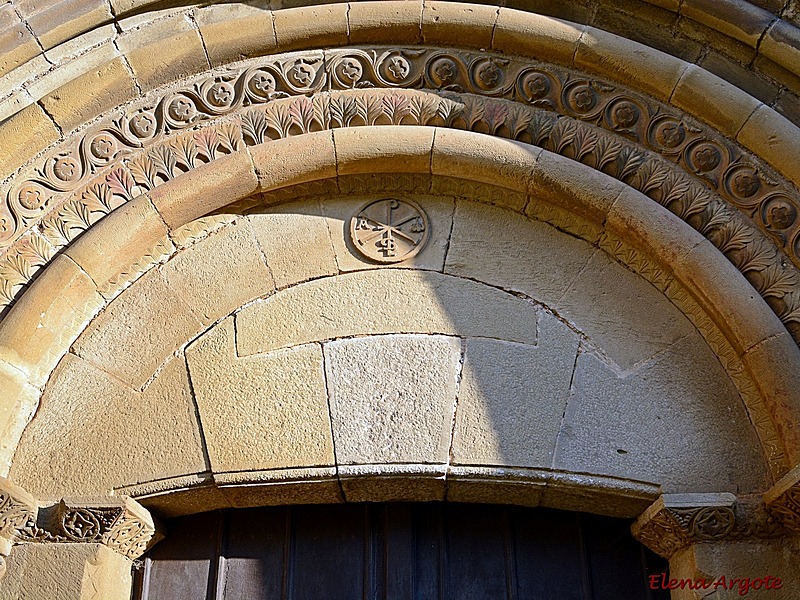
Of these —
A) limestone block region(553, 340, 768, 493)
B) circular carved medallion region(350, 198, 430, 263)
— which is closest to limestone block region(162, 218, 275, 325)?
circular carved medallion region(350, 198, 430, 263)

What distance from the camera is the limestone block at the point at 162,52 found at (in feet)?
9.59

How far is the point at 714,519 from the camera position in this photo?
239cm

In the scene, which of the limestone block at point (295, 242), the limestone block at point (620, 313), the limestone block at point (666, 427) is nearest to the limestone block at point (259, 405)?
the limestone block at point (295, 242)

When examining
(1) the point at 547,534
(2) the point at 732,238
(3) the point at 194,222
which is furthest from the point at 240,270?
(2) the point at 732,238

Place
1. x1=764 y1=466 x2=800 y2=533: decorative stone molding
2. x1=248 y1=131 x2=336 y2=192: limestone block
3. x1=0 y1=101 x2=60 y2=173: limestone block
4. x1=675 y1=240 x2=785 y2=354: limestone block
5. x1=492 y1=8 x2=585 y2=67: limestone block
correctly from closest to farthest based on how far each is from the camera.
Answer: x1=764 y1=466 x2=800 y2=533: decorative stone molding → x1=675 y1=240 x2=785 y2=354: limestone block → x1=0 y1=101 x2=60 y2=173: limestone block → x1=248 y1=131 x2=336 y2=192: limestone block → x1=492 y1=8 x2=585 y2=67: limestone block

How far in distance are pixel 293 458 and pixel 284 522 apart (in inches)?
11.6

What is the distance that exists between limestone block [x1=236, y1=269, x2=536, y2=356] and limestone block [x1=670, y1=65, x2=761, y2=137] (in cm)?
87

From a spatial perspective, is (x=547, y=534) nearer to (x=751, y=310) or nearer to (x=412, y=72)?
(x=751, y=310)


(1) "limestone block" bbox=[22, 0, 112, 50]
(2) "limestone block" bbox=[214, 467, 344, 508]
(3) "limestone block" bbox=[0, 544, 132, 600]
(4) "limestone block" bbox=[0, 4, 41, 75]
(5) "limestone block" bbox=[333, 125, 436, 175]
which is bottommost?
(3) "limestone block" bbox=[0, 544, 132, 600]

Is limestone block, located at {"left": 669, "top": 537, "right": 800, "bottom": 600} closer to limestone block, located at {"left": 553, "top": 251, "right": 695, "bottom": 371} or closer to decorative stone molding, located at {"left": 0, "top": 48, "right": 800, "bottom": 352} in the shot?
limestone block, located at {"left": 553, "top": 251, "right": 695, "bottom": 371}

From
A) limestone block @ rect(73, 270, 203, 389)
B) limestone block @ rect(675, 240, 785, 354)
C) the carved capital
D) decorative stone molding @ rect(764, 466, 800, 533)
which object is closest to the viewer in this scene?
decorative stone molding @ rect(764, 466, 800, 533)

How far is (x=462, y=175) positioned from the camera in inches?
116

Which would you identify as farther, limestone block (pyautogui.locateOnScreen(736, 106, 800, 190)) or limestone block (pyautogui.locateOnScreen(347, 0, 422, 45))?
limestone block (pyautogui.locateOnScreen(347, 0, 422, 45))

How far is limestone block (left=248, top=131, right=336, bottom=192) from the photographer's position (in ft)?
9.41
